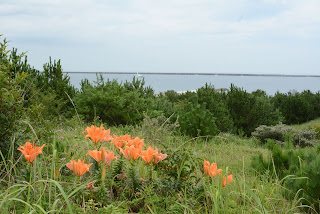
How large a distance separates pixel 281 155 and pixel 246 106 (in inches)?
330

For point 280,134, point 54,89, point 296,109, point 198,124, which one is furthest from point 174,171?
point 296,109

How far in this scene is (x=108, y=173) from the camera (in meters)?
2.50

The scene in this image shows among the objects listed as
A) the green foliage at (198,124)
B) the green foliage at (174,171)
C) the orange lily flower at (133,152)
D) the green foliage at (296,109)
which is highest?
the orange lily flower at (133,152)

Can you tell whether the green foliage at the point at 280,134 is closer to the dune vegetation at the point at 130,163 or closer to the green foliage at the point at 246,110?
the dune vegetation at the point at 130,163

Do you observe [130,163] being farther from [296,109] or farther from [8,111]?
[296,109]

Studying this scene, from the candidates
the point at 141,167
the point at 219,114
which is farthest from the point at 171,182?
the point at 219,114

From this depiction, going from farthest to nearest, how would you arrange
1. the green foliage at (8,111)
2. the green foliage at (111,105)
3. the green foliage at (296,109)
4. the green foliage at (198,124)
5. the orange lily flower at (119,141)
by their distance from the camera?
1. the green foliage at (296,109)
2. the green foliage at (111,105)
3. the green foliage at (198,124)
4. the green foliage at (8,111)
5. the orange lily flower at (119,141)

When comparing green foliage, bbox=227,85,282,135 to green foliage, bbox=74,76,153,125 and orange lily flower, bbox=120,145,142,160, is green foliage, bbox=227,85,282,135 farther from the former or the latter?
orange lily flower, bbox=120,145,142,160

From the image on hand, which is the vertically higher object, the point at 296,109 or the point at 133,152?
the point at 133,152

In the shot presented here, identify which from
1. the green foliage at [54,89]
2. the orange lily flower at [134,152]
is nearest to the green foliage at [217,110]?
the green foliage at [54,89]

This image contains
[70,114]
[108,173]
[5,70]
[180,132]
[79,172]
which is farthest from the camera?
[70,114]

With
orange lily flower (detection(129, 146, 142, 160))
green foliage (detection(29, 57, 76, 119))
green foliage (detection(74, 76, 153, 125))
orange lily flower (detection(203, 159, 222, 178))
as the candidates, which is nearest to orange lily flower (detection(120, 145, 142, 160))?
orange lily flower (detection(129, 146, 142, 160))

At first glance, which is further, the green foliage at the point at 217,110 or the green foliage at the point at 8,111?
the green foliage at the point at 217,110

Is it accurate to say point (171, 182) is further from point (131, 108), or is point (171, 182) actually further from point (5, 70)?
point (131, 108)
